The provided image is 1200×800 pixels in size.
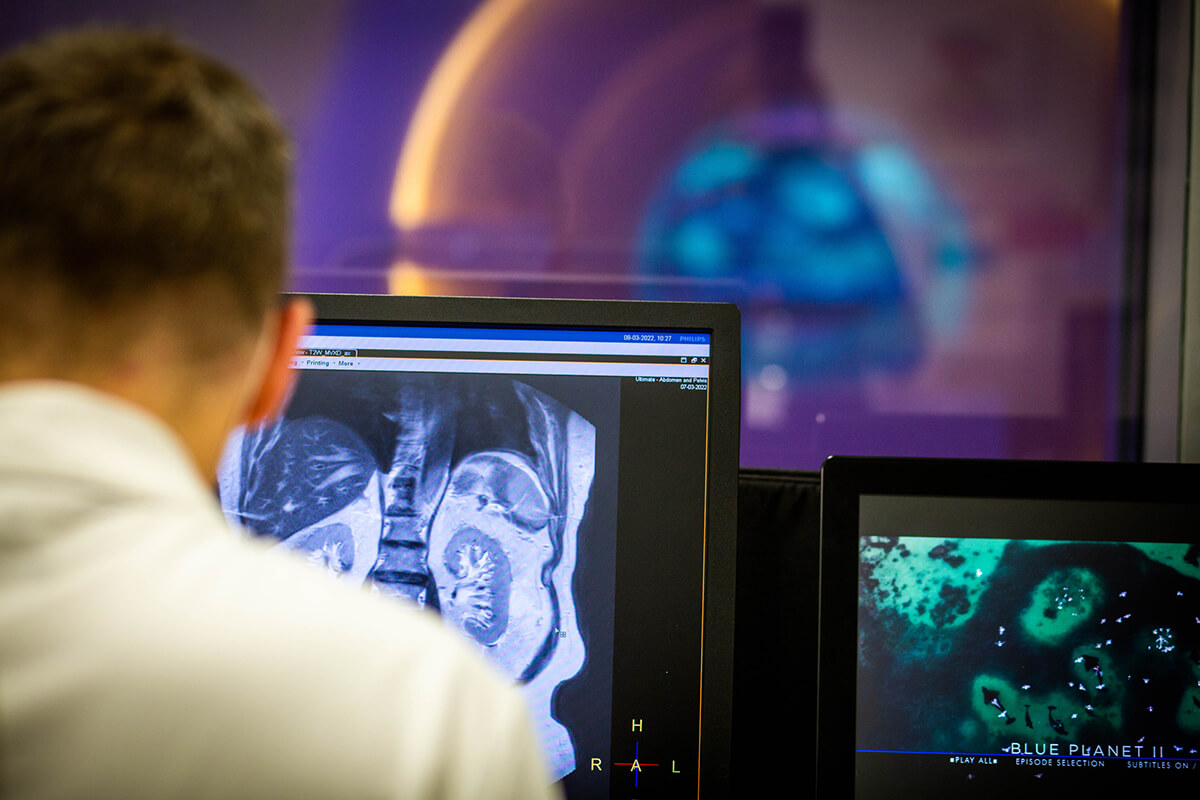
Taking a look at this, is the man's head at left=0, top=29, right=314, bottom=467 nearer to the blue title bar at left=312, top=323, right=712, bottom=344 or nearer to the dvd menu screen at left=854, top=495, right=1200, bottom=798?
the blue title bar at left=312, top=323, right=712, bottom=344

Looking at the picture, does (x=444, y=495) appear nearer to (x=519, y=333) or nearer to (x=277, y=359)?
(x=519, y=333)

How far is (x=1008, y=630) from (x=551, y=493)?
40 centimetres

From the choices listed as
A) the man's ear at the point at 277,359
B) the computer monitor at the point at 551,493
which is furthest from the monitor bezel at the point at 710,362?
the man's ear at the point at 277,359

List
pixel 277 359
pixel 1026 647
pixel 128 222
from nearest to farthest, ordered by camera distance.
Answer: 1. pixel 128 222
2. pixel 277 359
3. pixel 1026 647

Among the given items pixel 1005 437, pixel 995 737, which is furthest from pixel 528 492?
pixel 1005 437

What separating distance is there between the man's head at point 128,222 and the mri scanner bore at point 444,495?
0.42 metres

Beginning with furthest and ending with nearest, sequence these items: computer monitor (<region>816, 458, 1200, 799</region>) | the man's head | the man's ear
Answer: computer monitor (<region>816, 458, 1200, 799</region>) → the man's ear → the man's head

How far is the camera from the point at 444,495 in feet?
2.82

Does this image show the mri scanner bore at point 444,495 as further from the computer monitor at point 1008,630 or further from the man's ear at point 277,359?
the man's ear at point 277,359

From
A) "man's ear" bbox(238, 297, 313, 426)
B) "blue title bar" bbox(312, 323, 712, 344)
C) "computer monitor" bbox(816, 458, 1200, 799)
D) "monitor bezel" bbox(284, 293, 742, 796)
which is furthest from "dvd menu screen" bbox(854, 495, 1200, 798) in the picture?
"man's ear" bbox(238, 297, 313, 426)

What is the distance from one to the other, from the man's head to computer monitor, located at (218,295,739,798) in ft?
1.38

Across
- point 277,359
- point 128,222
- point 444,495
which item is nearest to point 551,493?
point 444,495

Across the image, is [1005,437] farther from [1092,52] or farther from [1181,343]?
[1092,52]

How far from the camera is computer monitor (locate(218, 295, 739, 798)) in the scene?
32.6 inches
